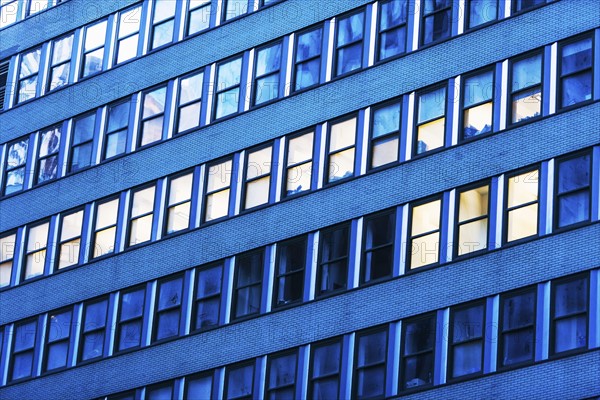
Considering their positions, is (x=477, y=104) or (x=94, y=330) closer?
(x=477, y=104)

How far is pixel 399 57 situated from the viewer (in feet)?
154

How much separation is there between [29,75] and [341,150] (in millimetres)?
14191

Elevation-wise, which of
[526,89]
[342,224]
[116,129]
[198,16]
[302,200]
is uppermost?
[198,16]

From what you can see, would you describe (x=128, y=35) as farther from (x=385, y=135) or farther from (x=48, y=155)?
(x=385, y=135)

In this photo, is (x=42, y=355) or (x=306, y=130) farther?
(x=42, y=355)

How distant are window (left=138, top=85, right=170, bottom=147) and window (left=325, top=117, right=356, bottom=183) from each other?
22.0ft

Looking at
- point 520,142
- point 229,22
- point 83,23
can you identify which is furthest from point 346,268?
point 83,23

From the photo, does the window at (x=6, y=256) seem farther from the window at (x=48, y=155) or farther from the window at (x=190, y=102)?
the window at (x=190, y=102)

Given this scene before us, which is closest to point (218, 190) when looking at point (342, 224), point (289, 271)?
point (289, 271)

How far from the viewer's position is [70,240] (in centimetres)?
5306

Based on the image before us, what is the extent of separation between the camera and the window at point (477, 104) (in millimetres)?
44562

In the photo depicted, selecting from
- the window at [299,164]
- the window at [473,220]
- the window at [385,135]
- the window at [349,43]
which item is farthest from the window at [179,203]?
the window at [473,220]

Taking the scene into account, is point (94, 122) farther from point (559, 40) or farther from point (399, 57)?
point (559, 40)

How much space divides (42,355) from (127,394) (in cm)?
391
